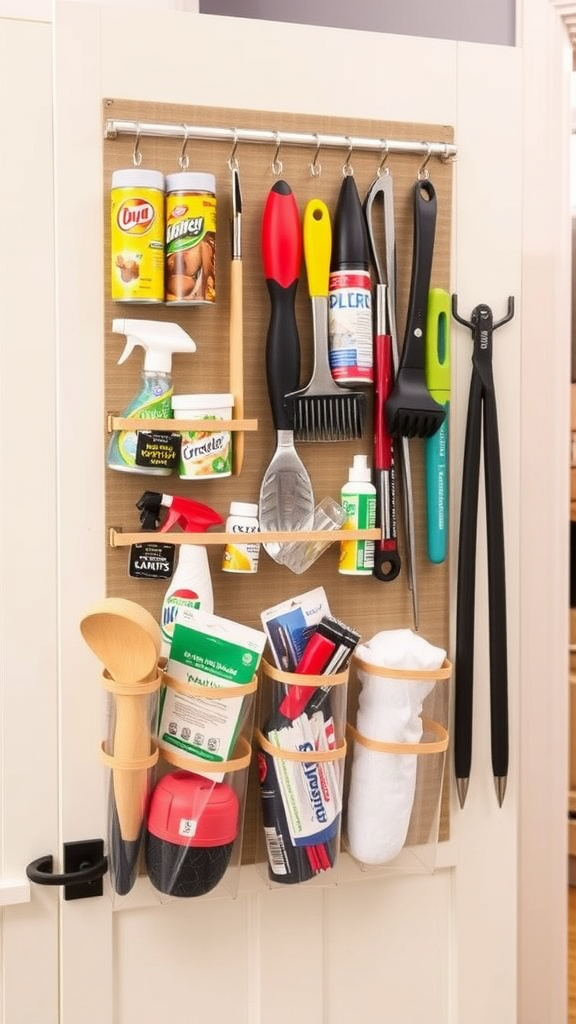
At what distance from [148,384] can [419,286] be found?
0.35 m

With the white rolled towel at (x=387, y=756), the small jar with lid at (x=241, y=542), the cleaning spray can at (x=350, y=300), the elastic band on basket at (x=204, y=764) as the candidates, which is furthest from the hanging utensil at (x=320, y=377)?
the elastic band on basket at (x=204, y=764)

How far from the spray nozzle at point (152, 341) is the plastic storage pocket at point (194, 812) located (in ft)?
1.14

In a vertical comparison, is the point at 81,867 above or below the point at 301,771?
below

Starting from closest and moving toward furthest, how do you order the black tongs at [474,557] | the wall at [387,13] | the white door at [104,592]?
the white door at [104,592] → the black tongs at [474,557] → the wall at [387,13]

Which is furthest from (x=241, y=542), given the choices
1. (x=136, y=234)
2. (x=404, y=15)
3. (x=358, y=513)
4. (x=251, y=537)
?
(x=404, y=15)

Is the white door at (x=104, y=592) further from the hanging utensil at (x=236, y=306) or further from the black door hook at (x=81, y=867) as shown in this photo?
the hanging utensil at (x=236, y=306)

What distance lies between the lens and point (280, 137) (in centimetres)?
114

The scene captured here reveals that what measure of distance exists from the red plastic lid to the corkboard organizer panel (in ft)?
0.41

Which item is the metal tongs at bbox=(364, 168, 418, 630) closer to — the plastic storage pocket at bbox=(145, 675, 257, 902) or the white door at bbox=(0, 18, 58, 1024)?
the plastic storage pocket at bbox=(145, 675, 257, 902)

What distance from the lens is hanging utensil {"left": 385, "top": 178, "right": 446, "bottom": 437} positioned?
117cm

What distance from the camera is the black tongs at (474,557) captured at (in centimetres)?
123

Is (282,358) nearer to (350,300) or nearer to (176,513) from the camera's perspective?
(350,300)

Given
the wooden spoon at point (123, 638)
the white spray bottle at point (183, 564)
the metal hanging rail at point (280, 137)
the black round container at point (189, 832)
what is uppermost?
the metal hanging rail at point (280, 137)

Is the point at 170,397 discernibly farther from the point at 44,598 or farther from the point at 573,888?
the point at 573,888
